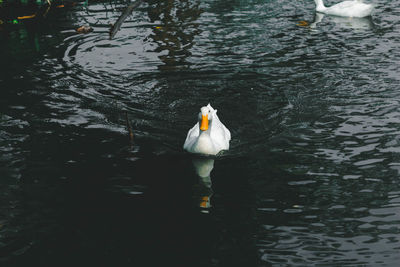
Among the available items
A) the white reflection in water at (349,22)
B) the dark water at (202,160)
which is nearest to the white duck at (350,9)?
the white reflection in water at (349,22)

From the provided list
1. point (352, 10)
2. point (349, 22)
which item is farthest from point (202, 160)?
point (352, 10)

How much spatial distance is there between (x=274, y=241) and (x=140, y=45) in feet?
25.6

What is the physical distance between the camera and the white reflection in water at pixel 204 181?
21.1 feet

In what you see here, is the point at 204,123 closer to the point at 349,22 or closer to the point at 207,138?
the point at 207,138

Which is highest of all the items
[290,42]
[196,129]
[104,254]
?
[290,42]

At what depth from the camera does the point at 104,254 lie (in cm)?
546

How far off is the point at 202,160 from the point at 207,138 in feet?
1.06

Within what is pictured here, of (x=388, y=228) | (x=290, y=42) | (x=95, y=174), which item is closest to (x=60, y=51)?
(x=290, y=42)

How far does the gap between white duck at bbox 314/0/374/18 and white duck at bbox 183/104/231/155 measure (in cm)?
807

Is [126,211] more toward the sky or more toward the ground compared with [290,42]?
more toward the ground

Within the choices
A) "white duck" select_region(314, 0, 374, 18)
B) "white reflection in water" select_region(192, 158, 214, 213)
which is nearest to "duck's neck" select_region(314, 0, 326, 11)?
"white duck" select_region(314, 0, 374, 18)

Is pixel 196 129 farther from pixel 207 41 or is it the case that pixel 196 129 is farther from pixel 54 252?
pixel 207 41

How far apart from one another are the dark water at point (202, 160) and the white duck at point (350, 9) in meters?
0.82

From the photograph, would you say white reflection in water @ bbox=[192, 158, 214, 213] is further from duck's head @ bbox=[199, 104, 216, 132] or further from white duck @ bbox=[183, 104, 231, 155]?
duck's head @ bbox=[199, 104, 216, 132]
